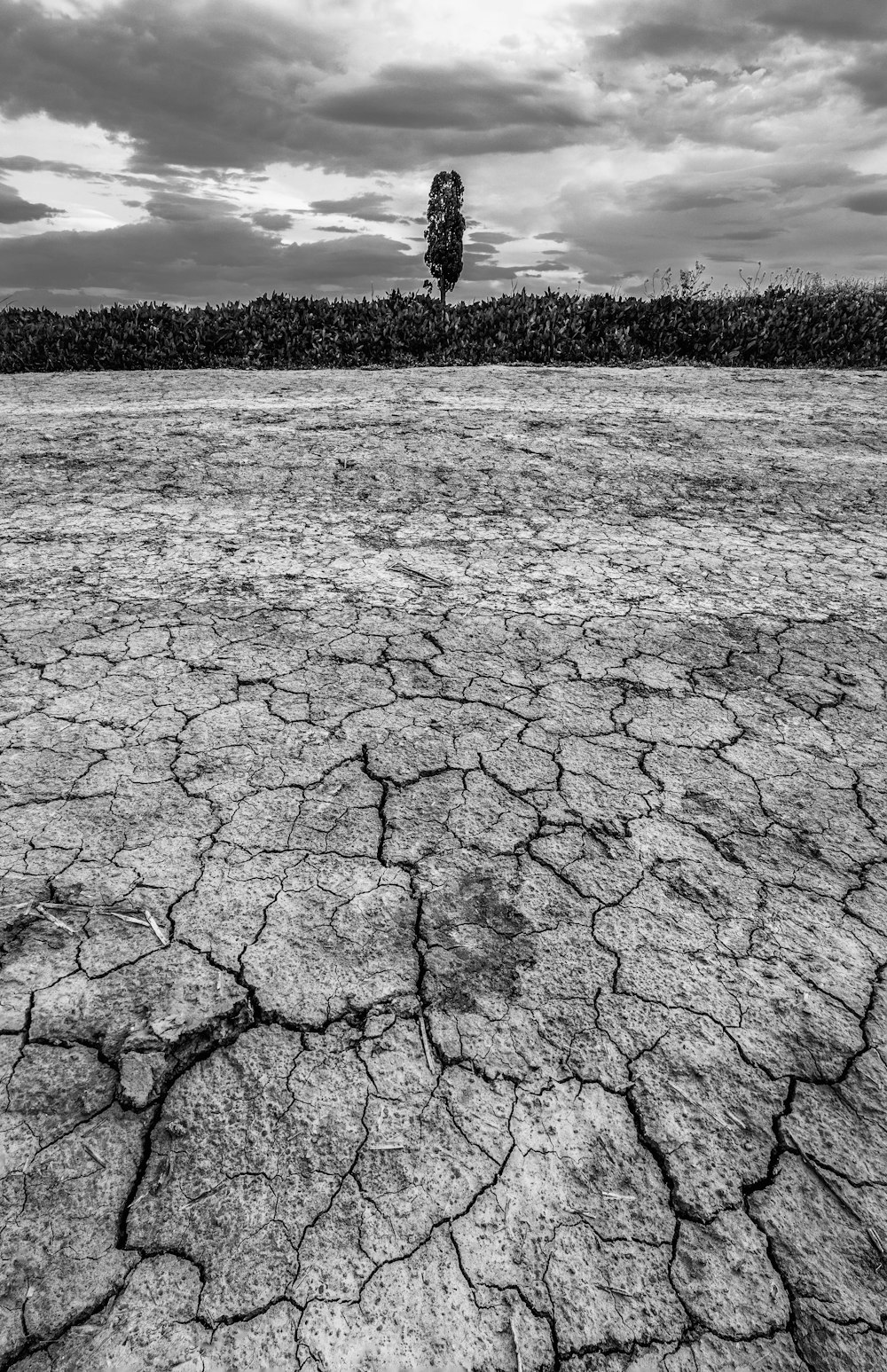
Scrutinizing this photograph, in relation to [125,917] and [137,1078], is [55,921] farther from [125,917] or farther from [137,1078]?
[137,1078]

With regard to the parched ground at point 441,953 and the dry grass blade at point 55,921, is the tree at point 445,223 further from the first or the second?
the dry grass blade at point 55,921

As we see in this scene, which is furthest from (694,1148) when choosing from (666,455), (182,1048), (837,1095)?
(666,455)

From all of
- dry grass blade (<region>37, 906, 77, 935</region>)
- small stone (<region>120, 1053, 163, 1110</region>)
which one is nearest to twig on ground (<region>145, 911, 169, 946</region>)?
dry grass blade (<region>37, 906, 77, 935</region>)

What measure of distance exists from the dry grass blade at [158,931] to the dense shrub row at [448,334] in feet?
23.1

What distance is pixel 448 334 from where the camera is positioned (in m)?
8.23

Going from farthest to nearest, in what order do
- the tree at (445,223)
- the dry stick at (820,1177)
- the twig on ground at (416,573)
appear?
the tree at (445,223) < the twig on ground at (416,573) < the dry stick at (820,1177)

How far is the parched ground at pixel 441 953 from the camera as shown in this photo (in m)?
1.22

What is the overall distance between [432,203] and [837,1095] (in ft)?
67.6

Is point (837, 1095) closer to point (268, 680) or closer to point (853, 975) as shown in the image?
point (853, 975)

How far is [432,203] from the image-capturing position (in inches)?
719

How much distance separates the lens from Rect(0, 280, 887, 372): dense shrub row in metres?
7.87

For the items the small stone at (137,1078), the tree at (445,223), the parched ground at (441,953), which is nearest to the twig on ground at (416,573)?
the parched ground at (441,953)

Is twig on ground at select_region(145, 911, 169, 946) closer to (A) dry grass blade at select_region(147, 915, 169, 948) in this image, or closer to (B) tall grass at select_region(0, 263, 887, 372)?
(A) dry grass blade at select_region(147, 915, 169, 948)

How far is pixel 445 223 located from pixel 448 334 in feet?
39.5
